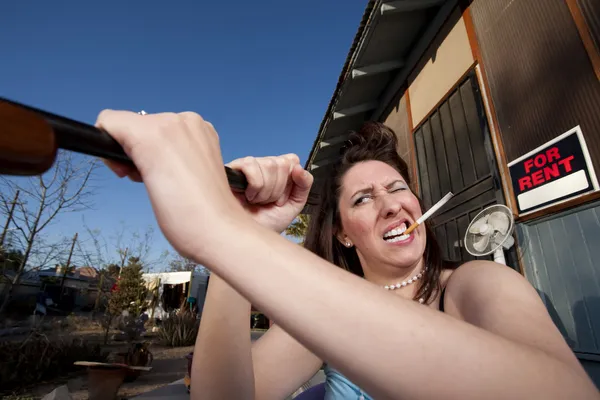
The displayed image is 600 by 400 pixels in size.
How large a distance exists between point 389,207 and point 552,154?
1989mm

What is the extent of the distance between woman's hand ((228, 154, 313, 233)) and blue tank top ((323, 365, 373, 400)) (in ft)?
2.48

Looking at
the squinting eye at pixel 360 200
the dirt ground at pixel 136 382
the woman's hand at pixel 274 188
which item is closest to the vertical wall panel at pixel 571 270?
the squinting eye at pixel 360 200

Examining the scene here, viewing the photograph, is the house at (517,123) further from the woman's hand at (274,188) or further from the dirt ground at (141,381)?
the dirt ground at (141,381)

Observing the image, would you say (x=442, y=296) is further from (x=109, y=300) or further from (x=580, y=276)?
(x=109, y=300)

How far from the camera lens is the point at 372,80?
229 inches

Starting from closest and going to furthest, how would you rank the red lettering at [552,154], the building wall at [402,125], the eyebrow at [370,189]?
1. the eyebrow at [370,189]
2. the red lettering at [552,154]
3. the building wall at [402,125]

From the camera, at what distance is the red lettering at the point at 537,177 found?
271cm

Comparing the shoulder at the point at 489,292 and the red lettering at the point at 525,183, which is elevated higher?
the red lettering at the point at 525,183

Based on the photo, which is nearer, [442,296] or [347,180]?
[442,296]

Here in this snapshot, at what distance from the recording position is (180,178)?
1.59 feet

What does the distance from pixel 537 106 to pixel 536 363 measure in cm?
312

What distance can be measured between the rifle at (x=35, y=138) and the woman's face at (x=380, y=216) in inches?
52.3

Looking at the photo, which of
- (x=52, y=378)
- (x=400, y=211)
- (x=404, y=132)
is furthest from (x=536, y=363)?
(x=52, y=378)

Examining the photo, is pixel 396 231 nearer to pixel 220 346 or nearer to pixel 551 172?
pixel 220 346
